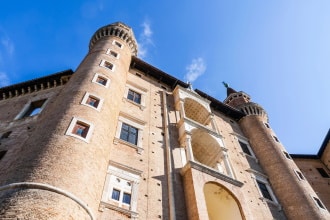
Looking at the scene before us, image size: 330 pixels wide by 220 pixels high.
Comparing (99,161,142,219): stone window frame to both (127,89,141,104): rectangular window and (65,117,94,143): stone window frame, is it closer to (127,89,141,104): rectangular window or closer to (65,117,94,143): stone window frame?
(65,117,94,143): stone window frame

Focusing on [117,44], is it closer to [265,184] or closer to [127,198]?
[127,198]

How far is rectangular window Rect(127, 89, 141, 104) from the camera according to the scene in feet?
64.8

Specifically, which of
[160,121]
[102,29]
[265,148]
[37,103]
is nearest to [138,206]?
[160,121]

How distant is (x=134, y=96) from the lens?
→ 20234mm

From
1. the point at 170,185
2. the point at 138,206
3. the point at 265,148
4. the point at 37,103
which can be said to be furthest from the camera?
the point at 265,148

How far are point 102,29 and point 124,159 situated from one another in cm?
1587

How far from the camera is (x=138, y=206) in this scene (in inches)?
468

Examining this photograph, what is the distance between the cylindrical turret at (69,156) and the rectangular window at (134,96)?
6.52ft

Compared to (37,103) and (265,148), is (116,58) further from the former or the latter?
(265,148)

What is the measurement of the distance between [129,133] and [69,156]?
18.7 feet

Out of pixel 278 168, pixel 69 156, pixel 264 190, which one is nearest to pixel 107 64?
pixel 69 156

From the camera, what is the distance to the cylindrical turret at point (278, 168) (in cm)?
1752

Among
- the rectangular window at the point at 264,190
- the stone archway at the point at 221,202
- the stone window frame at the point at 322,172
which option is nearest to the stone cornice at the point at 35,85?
the stone archway at the point at 221,202

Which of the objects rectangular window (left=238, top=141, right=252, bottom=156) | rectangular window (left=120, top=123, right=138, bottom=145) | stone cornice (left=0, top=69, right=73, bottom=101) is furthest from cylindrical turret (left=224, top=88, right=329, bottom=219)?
stone cornice (left=0, top=69, right=73, bottom=101)
